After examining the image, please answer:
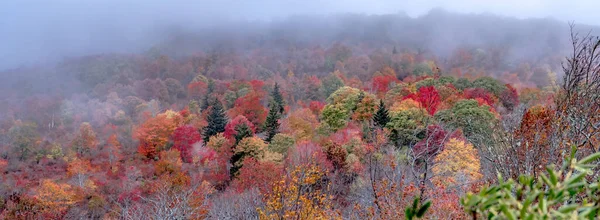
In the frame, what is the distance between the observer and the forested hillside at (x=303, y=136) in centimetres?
435

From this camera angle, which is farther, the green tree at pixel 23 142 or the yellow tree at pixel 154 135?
the green tree at pixel 23 142

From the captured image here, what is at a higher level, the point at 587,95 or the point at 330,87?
the point at 587,95

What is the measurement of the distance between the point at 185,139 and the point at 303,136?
11.5m

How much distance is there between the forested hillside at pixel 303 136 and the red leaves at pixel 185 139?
0.13 meters

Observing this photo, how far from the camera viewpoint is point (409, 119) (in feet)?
79.7

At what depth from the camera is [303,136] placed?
27625mm

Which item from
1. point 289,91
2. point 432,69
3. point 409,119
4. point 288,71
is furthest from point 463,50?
point 409,119

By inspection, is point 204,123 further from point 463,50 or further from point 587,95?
point 463,50

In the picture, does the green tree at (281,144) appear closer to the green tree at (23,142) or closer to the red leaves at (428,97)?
the red leaves at (428,97)

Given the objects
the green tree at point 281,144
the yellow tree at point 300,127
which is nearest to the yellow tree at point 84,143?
the yellow tree at point 300,127

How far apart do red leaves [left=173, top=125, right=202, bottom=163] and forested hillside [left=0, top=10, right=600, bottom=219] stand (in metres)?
0.13

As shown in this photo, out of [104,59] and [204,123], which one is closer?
[204,123]

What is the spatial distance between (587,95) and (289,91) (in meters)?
47.5

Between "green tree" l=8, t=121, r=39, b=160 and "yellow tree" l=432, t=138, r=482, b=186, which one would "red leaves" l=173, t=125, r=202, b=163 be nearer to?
"green tree" l=8, t=121, r=39, b=160
